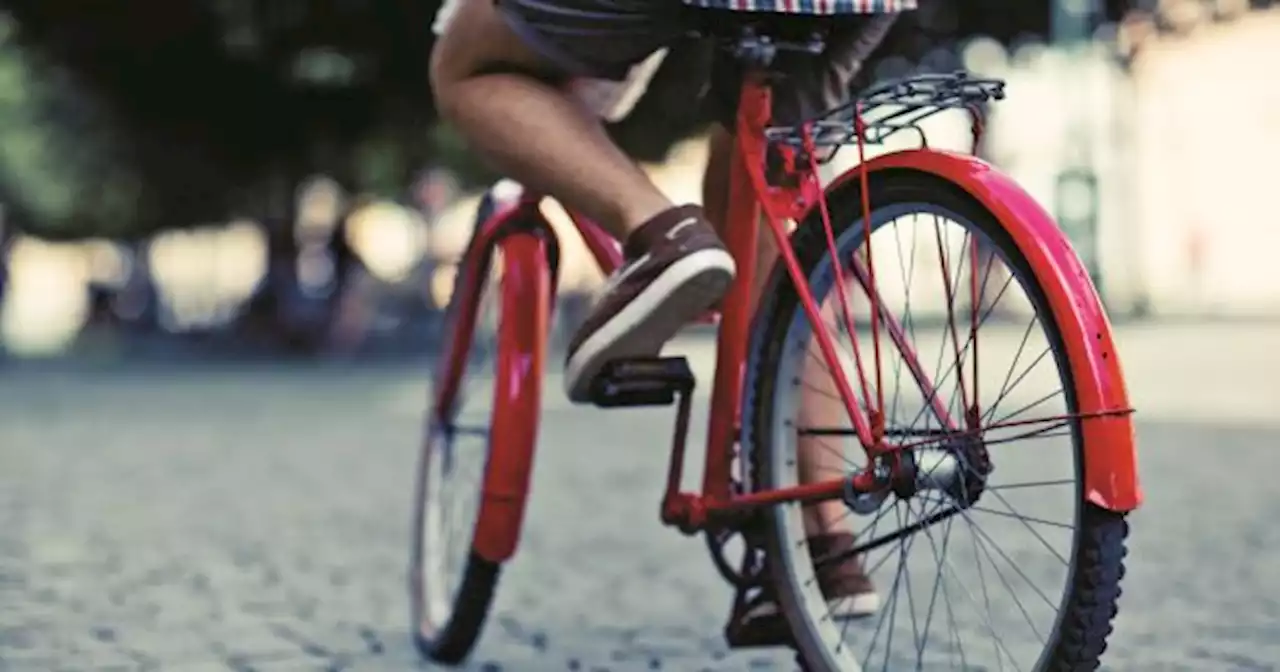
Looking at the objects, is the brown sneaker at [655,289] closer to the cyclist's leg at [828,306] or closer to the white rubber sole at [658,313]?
the white rubber sole at [658,313]

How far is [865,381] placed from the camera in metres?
3.00

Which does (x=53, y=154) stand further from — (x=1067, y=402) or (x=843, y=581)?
(x=1067, y=402)

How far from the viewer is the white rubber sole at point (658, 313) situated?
3150 millimetres

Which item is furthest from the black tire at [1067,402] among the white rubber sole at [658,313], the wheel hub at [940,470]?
the wheel hub at [940,470]

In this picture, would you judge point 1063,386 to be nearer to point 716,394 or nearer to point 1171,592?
point 716,394

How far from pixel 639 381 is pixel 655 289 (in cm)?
25

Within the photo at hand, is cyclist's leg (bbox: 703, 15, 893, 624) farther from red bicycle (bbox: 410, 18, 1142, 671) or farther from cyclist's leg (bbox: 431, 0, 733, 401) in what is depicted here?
cyclist's leg (bbox: 431, 0, 733, 401)

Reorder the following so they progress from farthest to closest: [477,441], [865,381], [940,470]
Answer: [477,441] → [865,381] → [940,470]

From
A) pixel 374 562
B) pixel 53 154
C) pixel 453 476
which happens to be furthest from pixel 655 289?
pixel 53 154

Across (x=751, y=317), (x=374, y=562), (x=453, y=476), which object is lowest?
(x=374, y=562)

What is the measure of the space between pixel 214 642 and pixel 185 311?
5152 centimetres

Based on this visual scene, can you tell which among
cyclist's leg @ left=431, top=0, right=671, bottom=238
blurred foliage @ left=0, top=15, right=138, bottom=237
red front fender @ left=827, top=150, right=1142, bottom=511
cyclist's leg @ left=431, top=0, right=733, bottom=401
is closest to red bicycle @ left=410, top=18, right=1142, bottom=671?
red front fender @ left=827, top=150, right=1142, bottom=511

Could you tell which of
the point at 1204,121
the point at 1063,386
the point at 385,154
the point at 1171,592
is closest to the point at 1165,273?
the point at 1204,121

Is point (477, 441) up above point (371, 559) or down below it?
above
